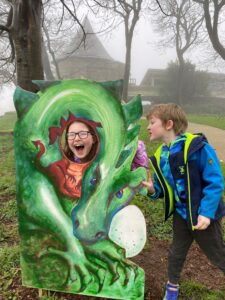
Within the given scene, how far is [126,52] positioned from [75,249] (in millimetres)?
17074

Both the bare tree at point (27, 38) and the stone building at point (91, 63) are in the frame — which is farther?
the stone building at point (91, 63)

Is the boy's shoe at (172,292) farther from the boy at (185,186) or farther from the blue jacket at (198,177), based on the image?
the blue jacket at (198,177)

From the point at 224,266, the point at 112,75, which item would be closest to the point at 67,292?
the point at 224,266

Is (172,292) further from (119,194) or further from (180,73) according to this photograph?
(180,73)

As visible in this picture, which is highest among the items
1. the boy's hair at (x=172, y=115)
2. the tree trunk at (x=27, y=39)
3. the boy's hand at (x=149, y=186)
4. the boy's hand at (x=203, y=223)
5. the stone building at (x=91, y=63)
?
the stone building at (x=91, y=63)

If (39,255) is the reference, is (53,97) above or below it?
above

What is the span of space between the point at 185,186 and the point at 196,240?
440 mm

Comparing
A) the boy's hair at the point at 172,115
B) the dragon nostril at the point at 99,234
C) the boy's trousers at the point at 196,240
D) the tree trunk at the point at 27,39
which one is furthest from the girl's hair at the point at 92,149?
the tree trunk at the point at 27,39

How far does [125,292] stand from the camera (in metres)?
2.37

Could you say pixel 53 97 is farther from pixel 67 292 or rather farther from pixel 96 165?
pixel 67 292

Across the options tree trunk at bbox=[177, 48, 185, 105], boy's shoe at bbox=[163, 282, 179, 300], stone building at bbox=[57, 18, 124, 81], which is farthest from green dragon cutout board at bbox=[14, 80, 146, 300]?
stone building at bbox=[57, 18, 124, 81]

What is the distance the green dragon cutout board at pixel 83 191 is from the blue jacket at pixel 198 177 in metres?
0.30

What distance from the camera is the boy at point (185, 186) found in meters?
2.10

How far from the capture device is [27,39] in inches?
186
